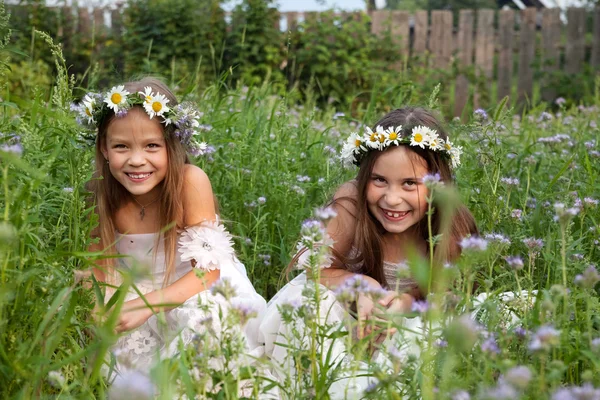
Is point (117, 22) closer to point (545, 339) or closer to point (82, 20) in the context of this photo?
point (82, 20)

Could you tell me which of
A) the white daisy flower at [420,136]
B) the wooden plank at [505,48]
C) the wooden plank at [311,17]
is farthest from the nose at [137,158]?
the wooden plank at [505,48]

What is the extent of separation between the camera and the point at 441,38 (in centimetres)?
1144

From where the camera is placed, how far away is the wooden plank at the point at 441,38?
11.4m

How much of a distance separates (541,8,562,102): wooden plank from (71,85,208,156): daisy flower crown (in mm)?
9528

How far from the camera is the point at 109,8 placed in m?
10.4

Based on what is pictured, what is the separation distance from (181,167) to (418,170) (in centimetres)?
87

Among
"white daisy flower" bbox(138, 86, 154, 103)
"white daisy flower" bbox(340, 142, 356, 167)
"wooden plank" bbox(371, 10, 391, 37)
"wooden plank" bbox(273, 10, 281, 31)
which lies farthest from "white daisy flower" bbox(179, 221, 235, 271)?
"wooden plank" bbox(371, 10, 391, 37)

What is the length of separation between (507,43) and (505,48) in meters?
0.08

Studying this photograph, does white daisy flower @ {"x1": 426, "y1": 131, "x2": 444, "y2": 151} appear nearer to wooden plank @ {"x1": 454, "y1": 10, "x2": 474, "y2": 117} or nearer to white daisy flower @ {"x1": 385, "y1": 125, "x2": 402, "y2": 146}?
white daisy flower @ {"x1": 385, "y1": 125, "x2": 402, "y2": 146}

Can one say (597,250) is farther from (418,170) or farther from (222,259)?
(222,259)

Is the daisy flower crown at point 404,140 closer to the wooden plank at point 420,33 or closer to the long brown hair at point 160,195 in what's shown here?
the long brown hair at point 160,195

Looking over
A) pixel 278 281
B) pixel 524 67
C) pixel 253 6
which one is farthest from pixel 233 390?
pixel 524 67

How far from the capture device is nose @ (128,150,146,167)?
2703mm

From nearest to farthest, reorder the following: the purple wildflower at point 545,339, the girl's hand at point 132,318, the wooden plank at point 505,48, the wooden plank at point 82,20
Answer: the purple wildflower at point 545,339 → the girl's hand at point 132,318 → the wooden plank at point 82,20 → the wooden plank at point 505,48
